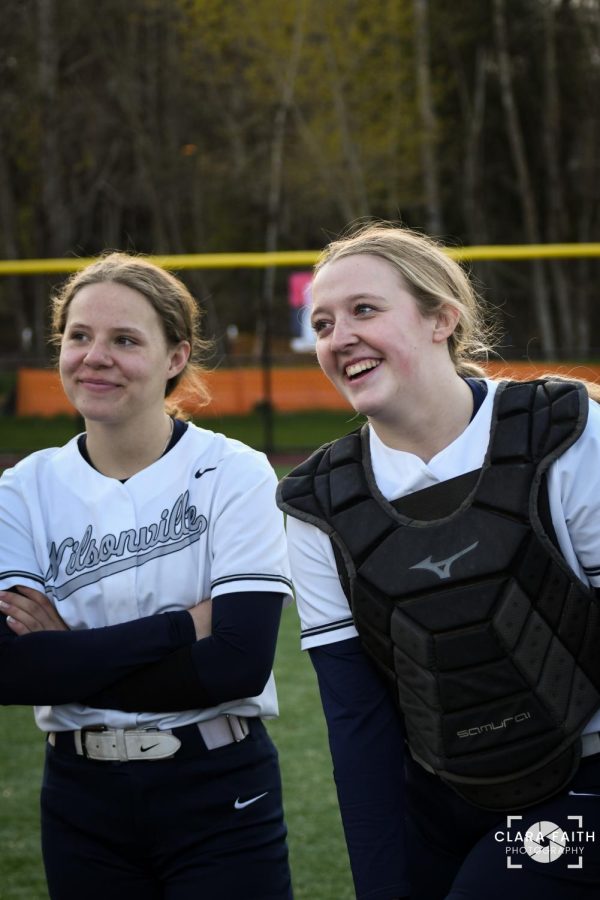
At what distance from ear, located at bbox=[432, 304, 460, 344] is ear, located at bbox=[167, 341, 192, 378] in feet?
2.17

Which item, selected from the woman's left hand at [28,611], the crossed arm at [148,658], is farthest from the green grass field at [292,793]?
the woman's left hand at [28,611]

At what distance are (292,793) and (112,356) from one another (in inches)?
101

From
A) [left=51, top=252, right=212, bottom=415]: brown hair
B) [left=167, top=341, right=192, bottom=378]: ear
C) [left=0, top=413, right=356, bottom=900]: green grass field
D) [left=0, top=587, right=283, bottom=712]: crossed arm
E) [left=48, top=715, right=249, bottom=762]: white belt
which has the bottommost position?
[left=0, top=413, right=356, bottom=900]: green grass field

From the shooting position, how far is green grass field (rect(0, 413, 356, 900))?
371cm

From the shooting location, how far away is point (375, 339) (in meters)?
2.03

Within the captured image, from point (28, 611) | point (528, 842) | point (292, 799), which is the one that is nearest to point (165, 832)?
point (28, 611)

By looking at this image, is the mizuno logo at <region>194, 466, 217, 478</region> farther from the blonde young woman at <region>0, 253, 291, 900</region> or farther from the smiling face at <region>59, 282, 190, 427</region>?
the smiling face at <region>59, 282, 190, 427</region>

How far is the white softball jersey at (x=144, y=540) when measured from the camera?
→ 2.33m

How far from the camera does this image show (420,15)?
24.8 metres

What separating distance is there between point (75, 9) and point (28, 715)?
75.1 feet

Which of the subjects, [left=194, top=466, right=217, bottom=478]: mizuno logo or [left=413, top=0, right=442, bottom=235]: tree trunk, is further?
[left=413, top=0, right=442, bottom=235]: tree trunk

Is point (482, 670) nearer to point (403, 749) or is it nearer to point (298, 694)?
point (403, 749)
